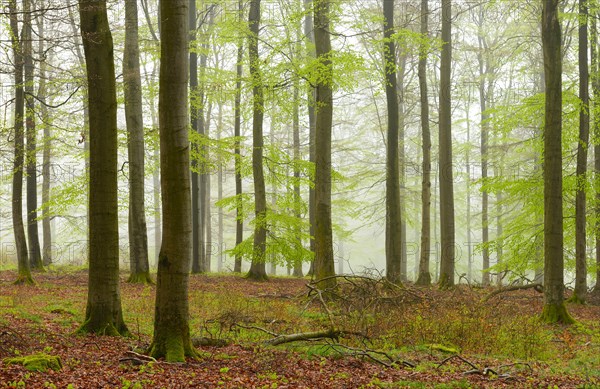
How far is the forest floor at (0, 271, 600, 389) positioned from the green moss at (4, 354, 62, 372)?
0.29 feet

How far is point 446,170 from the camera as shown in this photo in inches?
719

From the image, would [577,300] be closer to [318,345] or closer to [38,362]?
[318,345]

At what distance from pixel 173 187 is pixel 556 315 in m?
9.32

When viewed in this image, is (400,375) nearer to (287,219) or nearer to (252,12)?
(287,219)

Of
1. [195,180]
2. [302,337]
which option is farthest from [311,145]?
[302,337]

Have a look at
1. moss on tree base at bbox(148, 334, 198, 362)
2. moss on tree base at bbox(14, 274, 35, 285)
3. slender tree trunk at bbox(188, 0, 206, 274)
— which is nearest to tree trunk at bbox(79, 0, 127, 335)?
moss on tree base at bbox(148, 334, 198, 362)

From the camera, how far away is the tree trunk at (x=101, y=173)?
816 cm

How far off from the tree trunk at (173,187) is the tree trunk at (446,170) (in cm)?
1243

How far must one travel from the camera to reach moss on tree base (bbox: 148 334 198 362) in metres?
6.97

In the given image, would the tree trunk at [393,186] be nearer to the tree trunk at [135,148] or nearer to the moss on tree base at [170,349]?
the tree trunk at [135,148]

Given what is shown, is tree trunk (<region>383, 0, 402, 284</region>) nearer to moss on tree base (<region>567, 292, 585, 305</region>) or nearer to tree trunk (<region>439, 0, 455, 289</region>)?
tree trunk (<region>439, 0, 455, 289</region>)

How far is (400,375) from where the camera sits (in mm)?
7031

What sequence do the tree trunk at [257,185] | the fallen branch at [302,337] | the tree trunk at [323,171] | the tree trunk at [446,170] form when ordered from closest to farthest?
the fallen branch at [302,337] < the tree trunk at [323,171] < the tree trunk at [446,170] < the tree trunk at [257,185]

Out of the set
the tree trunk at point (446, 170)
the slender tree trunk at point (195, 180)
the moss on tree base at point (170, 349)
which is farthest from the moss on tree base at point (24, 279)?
the tree trunk at point (446, 170)
